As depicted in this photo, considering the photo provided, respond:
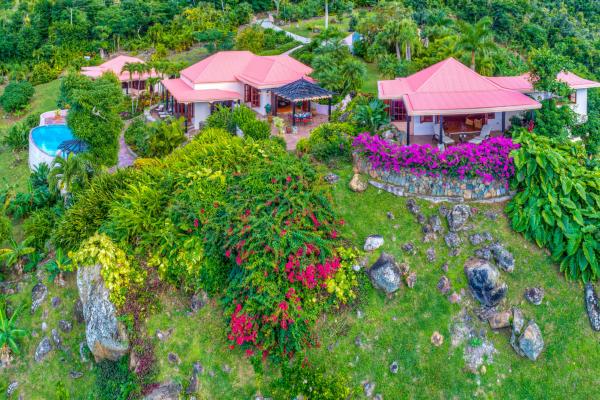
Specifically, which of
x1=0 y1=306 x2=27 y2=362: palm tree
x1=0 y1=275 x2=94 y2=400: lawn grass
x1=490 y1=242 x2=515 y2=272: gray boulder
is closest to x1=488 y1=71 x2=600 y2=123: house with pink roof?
x1=490 y1=242 x2=515 y2=272: gray boulder

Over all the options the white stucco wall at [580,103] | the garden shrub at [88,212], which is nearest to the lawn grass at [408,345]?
the garden shrub at [88,212]

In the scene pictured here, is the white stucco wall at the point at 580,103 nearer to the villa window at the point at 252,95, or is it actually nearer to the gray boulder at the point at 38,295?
the villa window at the point at 252,95

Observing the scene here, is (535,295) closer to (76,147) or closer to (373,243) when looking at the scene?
(373,243)

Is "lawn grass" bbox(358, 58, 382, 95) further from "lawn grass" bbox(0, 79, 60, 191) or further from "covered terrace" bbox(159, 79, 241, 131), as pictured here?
"lawn grass" bbox(0, 79, 60, 191)

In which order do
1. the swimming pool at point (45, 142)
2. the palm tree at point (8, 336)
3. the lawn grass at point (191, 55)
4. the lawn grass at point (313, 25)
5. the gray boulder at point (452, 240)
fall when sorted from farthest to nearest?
1. the lawn grass at point (313, 25)
2. the lawn grass at point (191, 55)
3. the swimming pool at point (45, 142)
4. the palm tree at point (8, 336)
5. the gray boulder at point (452, 240)

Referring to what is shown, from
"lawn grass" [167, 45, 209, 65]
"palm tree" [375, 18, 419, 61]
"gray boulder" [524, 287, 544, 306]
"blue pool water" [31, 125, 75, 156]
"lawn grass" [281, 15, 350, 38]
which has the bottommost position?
"gray boulder" [524, 287, 544, 306]

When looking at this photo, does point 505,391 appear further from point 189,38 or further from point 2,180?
point 189,38
